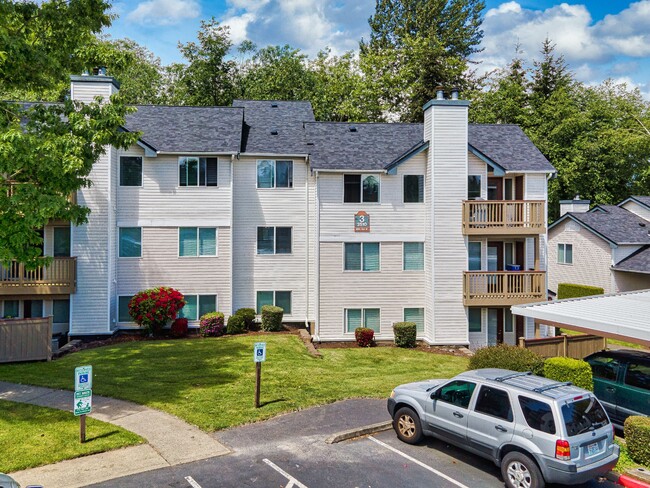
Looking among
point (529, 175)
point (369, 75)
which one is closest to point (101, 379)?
point (529, 175)

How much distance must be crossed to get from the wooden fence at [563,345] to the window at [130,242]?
16604 mm

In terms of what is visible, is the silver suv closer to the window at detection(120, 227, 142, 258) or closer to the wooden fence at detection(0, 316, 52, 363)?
the wooden fence at detection(0, 316, 52, 363)

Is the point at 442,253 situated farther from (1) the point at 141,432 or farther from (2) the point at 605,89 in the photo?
(2) the point at 605,89

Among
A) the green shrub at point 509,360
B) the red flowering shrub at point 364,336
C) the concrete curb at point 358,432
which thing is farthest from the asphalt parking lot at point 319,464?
the red flowering shrub at point 364,336

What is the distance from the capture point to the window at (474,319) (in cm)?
2266

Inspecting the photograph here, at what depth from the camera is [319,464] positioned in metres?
9.50

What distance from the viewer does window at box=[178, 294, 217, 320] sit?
2262cm

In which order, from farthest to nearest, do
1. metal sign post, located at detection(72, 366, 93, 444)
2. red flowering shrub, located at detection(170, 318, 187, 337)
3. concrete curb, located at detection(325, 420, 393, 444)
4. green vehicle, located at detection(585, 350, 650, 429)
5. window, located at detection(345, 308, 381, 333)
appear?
window, located at detection(345, 308, 381, 333) → red flowering shrub, located at detection(170, 318, 187, 337) → green vehicle, located at detection(585, 350, 650, 429) → concrete curb, located at detection(325, 420, 393, 444) → metal sign post, located at detection(72, 366, 93, 444)

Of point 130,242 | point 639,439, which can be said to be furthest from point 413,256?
point 639,439

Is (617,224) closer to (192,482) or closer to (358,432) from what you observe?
(358,432)

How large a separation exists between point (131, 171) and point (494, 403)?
18983mm

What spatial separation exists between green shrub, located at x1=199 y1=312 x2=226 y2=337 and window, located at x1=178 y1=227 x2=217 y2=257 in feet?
9.74

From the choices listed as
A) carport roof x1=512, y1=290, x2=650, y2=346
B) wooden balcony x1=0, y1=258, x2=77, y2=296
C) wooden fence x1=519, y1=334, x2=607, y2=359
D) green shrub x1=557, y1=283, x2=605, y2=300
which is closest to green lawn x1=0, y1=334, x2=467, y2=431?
wooden fence x1=519, y1=334, x2=607, y2=359

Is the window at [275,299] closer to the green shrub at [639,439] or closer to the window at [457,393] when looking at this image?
the window at [457,393]
